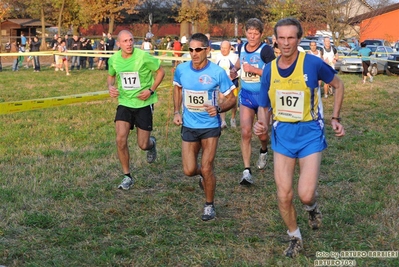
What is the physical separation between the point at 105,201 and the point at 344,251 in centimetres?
308

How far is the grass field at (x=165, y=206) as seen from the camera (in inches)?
217

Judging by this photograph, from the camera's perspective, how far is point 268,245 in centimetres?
566

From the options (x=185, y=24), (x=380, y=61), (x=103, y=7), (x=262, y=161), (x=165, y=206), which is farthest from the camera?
(x=103, y=7)

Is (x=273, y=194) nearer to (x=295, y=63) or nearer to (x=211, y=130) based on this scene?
(x=211, y=130)

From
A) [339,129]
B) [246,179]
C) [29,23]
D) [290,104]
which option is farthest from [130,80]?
[29,23]

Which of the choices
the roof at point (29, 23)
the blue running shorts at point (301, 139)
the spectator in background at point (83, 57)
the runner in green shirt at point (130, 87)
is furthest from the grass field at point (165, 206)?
the roof at point (29, 23)

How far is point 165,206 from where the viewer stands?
23.0ft

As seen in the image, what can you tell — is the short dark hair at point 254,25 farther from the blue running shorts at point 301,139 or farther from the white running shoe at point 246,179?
the blue running shorts at point 301,139

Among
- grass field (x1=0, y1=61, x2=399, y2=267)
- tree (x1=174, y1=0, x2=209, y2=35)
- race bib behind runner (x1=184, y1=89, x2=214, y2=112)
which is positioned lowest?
grass field (x1=0, y1=61, x2=399, y2=267)

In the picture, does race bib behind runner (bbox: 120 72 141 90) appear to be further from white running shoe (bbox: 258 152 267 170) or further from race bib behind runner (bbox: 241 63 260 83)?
white running shoe (bbox: 258 152 267 170)

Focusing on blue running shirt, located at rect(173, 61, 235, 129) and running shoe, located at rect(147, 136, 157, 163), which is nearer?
blue running shirt, located at rect(173, 61, 235, 129)

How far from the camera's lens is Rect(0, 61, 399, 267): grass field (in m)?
5.50

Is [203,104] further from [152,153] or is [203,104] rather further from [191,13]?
[191,13]

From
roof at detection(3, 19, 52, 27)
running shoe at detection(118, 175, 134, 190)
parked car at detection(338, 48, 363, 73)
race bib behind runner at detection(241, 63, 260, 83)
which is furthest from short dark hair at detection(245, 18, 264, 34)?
roof at detection(3, 19, 52, 27)
